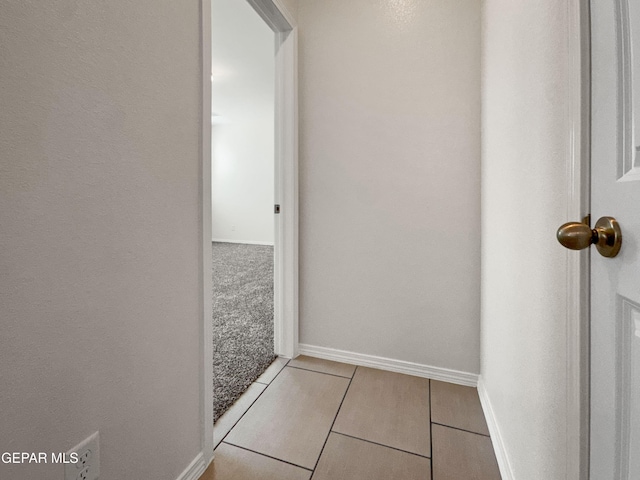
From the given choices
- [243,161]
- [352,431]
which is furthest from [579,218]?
[243,161]

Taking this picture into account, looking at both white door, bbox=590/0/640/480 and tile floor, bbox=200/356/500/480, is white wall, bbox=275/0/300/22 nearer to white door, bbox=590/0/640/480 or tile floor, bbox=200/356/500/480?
white door, bbox=590/0/640/480

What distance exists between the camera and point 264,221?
22.8 feet

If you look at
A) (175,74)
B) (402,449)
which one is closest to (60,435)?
(175,74)

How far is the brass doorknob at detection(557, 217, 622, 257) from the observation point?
48 centimetres

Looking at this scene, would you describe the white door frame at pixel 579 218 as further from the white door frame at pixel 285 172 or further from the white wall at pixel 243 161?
the white wall at pixel 243 161

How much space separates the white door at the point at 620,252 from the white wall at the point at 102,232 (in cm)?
103

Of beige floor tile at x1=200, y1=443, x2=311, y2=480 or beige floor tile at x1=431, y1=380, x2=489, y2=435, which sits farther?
beige floor tile at x1=431, y1=380, x2=489, y2=435

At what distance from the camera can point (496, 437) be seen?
1.16m

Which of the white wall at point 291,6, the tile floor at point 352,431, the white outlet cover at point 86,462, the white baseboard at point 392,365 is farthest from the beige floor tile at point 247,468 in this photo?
the white wall at point 291,6

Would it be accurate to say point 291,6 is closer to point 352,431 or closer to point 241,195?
point 352,431

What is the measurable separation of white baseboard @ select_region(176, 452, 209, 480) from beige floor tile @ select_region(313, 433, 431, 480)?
0.41m

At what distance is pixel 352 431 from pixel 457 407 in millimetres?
556

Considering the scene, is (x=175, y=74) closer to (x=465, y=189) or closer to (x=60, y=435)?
(x=60, y=435)

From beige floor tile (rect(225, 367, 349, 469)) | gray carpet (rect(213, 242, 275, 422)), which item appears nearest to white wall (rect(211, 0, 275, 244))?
gray carpet (rect(213, 242, 275, 422))
